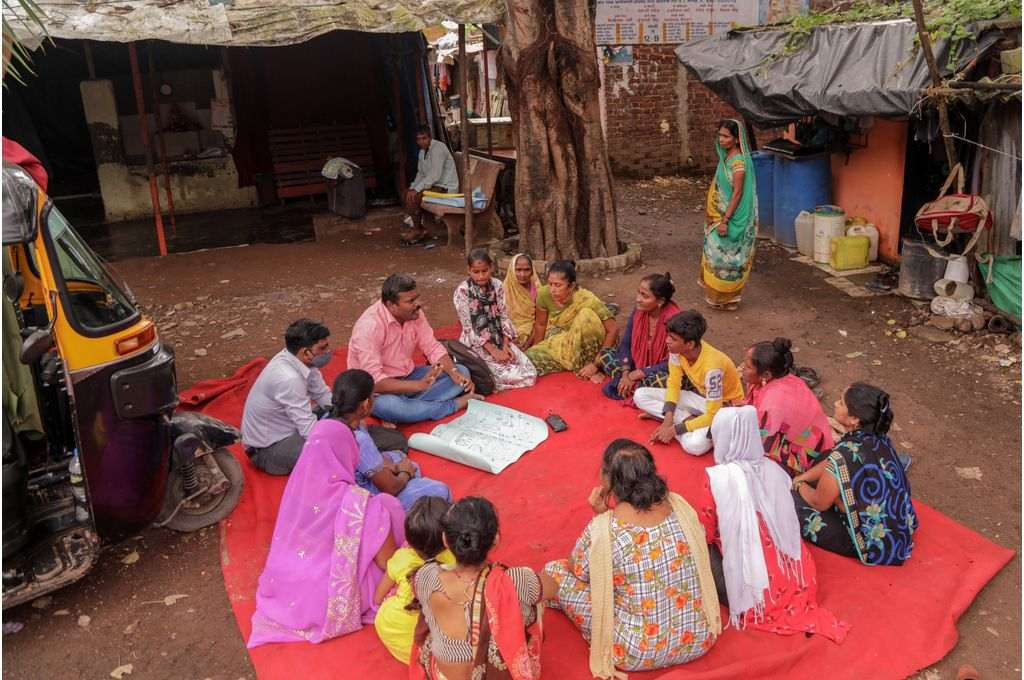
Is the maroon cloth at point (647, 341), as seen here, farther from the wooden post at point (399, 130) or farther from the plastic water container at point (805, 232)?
the wooden post at point (399, 130)

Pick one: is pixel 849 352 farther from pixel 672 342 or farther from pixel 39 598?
pixel 39 598

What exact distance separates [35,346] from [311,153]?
34.6 feet

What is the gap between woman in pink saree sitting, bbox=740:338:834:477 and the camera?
4.43m

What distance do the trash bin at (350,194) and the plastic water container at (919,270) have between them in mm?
7348

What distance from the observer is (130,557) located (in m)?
4.39

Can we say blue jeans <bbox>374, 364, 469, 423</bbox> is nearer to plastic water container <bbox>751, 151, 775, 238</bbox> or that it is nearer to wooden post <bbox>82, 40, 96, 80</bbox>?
plastic water container <bbox>751, 151, 775, 238</bbox>

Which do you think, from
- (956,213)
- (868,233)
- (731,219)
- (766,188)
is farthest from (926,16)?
(766,188)

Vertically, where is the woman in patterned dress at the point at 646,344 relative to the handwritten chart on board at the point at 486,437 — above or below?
above

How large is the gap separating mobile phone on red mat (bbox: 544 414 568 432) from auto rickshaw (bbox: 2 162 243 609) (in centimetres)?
239

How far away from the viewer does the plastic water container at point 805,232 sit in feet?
30.3

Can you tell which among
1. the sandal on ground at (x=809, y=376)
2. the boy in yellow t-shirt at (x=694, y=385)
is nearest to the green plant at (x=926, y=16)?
the sandal on ground at (x=809, y=376)

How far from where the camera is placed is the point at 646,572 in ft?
10.4

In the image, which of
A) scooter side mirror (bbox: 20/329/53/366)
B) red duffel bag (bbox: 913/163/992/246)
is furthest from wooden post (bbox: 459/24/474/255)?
scooter side mirror (bbox: 20/329/53/366)

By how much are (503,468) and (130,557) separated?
6.80ft
